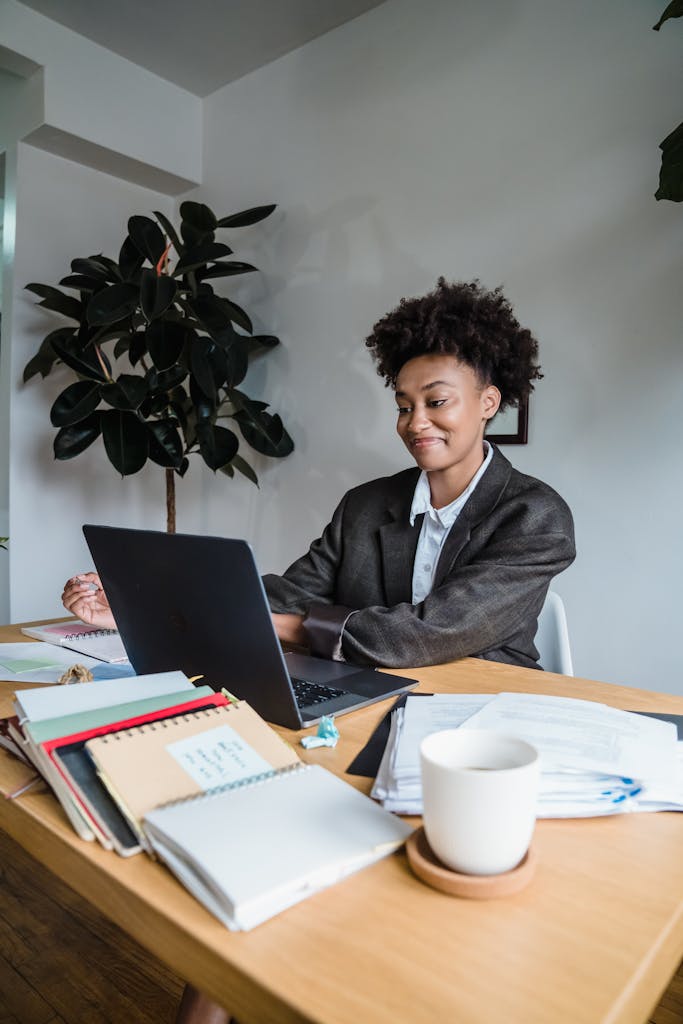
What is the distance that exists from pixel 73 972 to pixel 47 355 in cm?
218

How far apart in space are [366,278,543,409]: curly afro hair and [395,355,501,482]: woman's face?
0.10 feet

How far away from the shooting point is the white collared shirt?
1.60 m

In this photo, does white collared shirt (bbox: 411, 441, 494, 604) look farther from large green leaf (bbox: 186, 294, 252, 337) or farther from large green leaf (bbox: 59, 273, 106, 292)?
large green leaf (bbox: 59, 273, 106, 292)

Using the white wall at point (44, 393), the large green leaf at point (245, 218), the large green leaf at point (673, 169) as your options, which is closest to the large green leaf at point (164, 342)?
the large green leaf at point (245, 218)

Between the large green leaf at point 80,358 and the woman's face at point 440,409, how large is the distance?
5.12 ft

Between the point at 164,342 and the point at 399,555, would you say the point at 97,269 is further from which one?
the point at 399,555

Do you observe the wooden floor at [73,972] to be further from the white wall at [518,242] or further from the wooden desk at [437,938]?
the white wall at [518,242]

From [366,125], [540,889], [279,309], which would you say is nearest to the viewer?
[540,889]

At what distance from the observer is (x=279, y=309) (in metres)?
3.16

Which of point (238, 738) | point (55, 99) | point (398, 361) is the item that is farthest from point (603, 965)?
point (55, 99)

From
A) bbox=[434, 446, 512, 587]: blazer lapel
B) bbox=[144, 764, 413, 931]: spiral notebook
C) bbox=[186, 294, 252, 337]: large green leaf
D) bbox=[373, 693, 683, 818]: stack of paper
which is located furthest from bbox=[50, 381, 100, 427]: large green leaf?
bbox=[144, 764, 413, 931]: spiral notebook

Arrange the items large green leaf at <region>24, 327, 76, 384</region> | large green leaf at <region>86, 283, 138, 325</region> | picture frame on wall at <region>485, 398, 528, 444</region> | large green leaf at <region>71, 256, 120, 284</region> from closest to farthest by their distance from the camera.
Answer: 1. picture frame on wall at <region>485, 398, 528, 444</region>
2. large green leaf at <region>86, 283, 138, 325</region>
3. large green leaf at <region>71, 256, 120, 284</region>
4. large green leaf at <region>24, 327, 76, 384</region>

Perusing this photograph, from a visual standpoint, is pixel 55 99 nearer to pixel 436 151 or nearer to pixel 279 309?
pixel 279 309

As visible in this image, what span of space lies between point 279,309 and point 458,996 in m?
3.00
